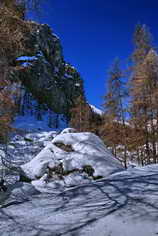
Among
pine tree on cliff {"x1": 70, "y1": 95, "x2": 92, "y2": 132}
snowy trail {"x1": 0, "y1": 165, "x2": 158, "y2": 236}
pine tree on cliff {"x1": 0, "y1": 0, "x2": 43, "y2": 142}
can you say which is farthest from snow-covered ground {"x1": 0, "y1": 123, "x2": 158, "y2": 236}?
pine tree on cliff {"x1": 70, "y1": 95, "x2": 92, "y2": 132}

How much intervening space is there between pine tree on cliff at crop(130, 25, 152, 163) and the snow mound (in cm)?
546

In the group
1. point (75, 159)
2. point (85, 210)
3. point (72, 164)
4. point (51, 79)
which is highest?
point (51, 79)

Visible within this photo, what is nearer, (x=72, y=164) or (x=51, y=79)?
(x=72, y=164)

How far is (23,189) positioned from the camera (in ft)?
13.4

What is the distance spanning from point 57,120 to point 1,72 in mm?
39122

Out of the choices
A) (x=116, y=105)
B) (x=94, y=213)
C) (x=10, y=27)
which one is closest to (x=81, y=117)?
(x=116, y=105)

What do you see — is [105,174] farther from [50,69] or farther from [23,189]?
[50,69]

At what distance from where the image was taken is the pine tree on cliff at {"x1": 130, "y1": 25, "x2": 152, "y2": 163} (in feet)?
33.9

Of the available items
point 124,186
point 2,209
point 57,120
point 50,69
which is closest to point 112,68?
point 124,186

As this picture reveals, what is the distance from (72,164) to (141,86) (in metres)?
7.67

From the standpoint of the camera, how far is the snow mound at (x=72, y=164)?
480cm

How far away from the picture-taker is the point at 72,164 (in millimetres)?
5203

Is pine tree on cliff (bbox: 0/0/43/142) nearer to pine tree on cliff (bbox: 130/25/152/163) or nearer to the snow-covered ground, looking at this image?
the snow-covered ground

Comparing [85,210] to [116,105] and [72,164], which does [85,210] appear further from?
[116,105]
